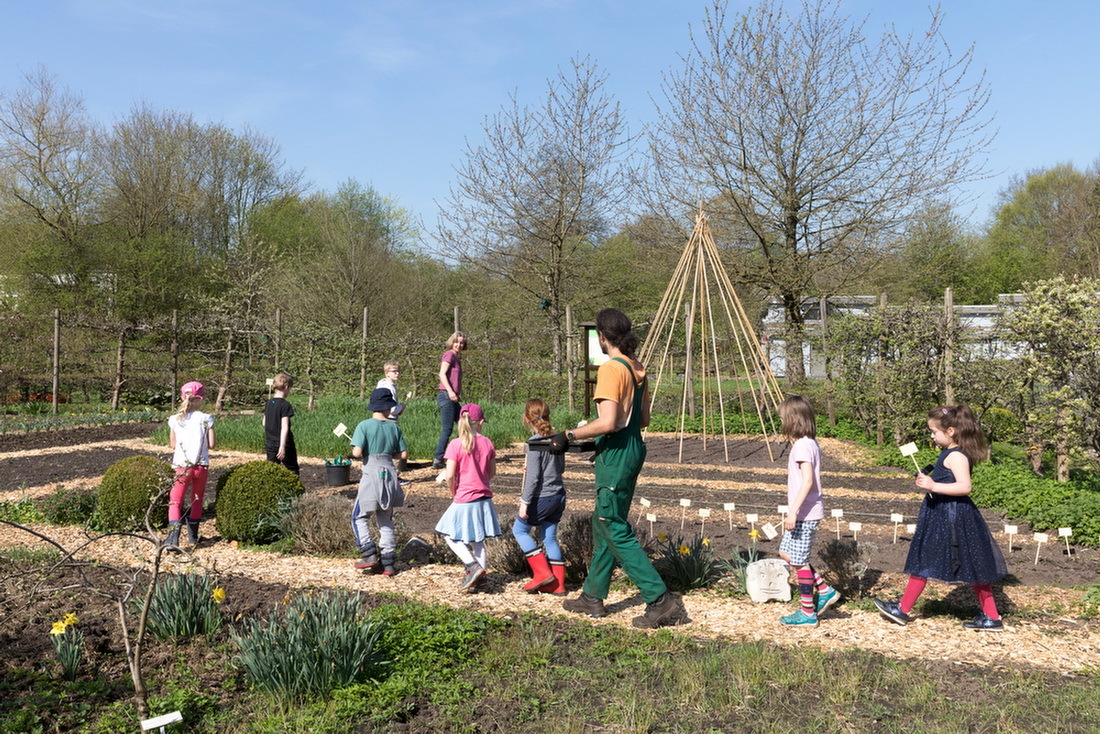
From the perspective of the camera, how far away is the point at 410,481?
31.6ft

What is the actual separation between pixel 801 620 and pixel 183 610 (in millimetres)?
3312

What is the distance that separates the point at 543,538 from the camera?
17.4 ft

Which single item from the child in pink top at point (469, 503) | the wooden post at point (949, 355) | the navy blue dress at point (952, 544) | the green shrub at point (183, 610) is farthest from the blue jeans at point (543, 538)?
the wooden post at point (949, 355)

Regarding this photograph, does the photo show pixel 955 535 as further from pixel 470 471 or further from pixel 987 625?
pixel 470 471

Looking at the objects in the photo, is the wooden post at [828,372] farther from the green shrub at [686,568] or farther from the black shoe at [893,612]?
the black shoe at [893,612]

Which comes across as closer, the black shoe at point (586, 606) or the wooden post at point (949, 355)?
the black shoe at point (586, 606)

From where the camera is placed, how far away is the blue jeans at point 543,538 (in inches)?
204

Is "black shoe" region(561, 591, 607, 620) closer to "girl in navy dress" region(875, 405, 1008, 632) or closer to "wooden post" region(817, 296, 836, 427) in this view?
Result: "girl in navy dress" region(875, 405, 1008, 632)

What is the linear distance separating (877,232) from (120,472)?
12.9m

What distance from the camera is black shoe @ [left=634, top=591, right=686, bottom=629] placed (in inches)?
178

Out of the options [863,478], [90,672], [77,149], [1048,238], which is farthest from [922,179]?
[1048,238]

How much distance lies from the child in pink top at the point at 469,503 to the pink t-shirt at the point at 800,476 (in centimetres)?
183

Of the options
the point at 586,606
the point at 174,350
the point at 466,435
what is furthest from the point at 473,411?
the point at 174,350

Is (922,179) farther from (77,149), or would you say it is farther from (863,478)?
(77,149)
